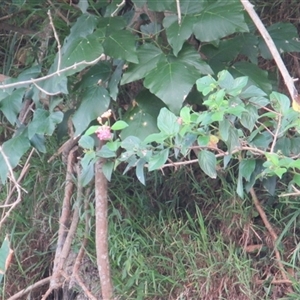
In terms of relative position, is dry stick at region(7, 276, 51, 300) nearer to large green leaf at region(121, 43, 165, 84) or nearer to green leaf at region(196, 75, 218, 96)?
large green leaf at region(121, 43, 165, 84)

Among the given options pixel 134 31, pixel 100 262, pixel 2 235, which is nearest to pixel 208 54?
pixel 134 31

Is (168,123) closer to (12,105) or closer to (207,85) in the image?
(207,85)

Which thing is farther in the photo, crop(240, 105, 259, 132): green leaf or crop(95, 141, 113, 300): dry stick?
crop(95, 141, 113, 300): dry stick

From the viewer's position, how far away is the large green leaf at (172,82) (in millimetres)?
1555

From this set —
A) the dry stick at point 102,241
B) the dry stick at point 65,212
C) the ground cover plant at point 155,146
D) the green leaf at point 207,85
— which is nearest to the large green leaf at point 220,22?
the ground cover plant at point 155,146

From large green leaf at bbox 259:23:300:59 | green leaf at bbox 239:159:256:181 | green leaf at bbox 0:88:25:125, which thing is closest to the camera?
green leaf at bbox 239:159:256:181

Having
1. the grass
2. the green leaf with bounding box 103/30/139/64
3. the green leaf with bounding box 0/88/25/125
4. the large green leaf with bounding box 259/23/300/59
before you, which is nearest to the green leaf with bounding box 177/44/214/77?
the green leaf with bounding box 103/30/139/64

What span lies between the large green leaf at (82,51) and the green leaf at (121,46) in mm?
32

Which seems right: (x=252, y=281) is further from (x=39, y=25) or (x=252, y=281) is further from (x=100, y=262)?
(x=39, y=25)

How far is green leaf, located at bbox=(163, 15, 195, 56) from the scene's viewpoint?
1.59 m

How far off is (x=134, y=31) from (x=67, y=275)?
834 millimetres

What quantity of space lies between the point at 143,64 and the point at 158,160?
0.35m

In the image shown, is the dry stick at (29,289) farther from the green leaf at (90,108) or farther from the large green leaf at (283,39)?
the large green leaf at (283,39)

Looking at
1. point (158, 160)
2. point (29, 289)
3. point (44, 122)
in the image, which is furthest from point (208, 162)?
point (29, 289)
